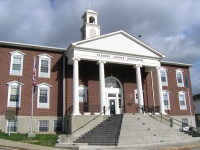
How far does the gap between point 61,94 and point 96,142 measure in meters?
9.59

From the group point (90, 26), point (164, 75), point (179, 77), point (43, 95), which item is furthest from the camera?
point (179, 77)

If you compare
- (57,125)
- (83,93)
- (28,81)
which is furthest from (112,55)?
(57,125)

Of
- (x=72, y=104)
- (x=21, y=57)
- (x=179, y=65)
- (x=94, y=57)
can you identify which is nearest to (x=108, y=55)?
(x=94, y=57)

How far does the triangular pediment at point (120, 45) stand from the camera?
91.3 feet

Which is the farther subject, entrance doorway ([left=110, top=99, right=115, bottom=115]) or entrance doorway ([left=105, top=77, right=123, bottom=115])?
entrance doorway ([left=105, top=77, right=123, bottom=115])

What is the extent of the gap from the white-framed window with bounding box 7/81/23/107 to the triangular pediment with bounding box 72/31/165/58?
775 cm

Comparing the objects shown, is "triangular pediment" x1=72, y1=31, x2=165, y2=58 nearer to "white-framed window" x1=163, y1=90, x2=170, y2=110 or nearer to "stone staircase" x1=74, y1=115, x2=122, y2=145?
"white-framed window" x1=163, y1=90, x2=170, y2=110

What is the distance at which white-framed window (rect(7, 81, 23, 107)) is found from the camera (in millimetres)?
25894

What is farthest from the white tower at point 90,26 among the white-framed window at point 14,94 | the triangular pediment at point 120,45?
the white-framed window at point 14,94

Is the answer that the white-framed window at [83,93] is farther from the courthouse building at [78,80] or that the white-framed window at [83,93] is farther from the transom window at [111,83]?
the transom window at [111,83]

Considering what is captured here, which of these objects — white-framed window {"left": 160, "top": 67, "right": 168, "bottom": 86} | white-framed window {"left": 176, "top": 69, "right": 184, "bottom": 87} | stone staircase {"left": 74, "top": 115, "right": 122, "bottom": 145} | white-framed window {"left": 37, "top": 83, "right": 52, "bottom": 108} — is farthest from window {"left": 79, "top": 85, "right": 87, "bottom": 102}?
white-framed window {"left": 176, "top": 69, "right": 184, "bottom": 87}

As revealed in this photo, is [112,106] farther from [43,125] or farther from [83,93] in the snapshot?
[43,125]

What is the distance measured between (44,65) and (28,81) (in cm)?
260

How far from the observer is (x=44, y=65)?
92.7 feet
